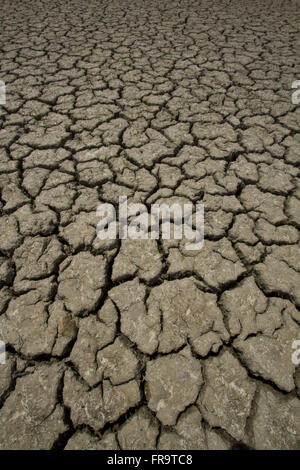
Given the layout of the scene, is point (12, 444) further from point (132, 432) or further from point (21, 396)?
point (132, 432)

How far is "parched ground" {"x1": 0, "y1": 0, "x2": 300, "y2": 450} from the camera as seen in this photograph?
3.47 feet

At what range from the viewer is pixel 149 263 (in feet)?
4.91

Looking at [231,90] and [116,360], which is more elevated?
[231,90]

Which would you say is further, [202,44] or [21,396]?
[202,44]

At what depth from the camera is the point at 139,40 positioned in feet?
Answer: 12.0

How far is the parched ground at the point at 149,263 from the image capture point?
1.06m

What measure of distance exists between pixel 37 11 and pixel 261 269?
17.0ft

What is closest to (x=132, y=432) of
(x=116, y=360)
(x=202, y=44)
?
(x=116, y=360)

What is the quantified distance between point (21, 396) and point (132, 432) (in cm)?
43
